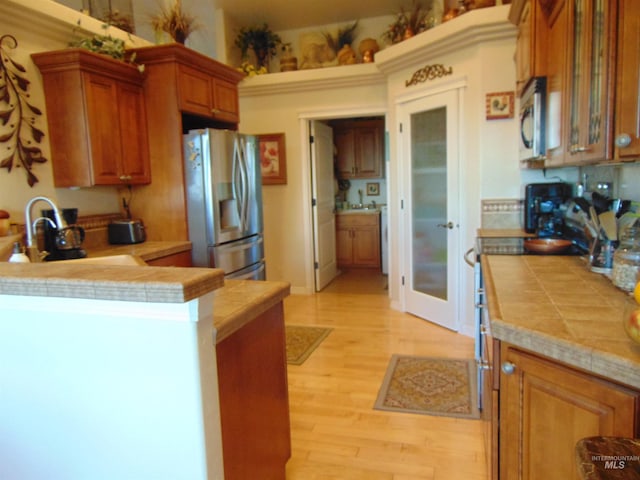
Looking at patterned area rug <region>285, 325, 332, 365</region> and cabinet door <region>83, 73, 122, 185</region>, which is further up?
cabinet door <region>83, 73, 122, 185</region>

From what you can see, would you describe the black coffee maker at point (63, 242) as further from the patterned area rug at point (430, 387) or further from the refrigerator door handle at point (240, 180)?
the patterned area rug at point (430, 387)

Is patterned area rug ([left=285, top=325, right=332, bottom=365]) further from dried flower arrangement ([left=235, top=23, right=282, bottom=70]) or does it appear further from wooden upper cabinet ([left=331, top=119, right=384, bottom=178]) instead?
wooden upper cabinet ([left=331, top=119, right=384, bottom=178])

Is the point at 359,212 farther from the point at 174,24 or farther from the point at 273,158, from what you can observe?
the point at 174,24

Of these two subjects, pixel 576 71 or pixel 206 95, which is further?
pixel 206 95

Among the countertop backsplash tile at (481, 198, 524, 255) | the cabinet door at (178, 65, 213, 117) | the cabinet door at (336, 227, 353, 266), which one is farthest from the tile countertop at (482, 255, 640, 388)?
the cabinet door at (336, 227, 353, 266)

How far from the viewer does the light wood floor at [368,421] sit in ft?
6.95

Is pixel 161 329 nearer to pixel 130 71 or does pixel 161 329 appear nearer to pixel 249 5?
pixel 130 71

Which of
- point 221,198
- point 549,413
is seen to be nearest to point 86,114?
point 221,198

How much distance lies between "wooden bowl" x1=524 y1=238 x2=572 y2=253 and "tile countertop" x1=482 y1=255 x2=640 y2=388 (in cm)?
38

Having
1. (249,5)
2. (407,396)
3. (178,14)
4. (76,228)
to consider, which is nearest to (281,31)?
(249,5)

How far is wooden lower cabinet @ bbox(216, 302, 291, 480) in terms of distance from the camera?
4.80ft

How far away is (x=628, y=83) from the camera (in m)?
1.35

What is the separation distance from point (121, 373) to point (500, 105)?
3237mm

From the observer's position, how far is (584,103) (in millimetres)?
1647
